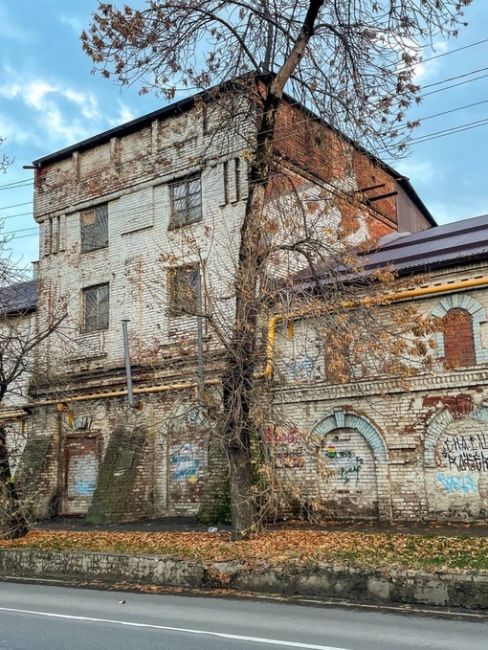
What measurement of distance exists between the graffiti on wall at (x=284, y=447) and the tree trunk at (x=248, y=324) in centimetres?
40

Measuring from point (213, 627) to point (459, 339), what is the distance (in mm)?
8764

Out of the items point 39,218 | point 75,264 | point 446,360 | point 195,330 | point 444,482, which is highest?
point 39,218

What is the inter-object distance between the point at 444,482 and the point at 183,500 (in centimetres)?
687

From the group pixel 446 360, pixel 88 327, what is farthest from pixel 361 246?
pixel 88 327

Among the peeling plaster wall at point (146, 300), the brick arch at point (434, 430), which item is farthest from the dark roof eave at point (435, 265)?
the brick arch at point (434, 430)

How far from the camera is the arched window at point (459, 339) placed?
1414 centimetres

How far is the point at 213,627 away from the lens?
24.8 feet

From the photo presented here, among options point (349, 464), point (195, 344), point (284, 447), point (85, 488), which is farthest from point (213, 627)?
point (85, 488)

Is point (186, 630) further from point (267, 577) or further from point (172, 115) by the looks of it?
point (172, 115)

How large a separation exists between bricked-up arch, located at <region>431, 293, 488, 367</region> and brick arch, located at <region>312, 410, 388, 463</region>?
225cm

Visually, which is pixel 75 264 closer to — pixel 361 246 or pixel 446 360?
pixel 361 246

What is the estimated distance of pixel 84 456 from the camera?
65.9ft

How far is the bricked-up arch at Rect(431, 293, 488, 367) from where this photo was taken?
1407 centimetres

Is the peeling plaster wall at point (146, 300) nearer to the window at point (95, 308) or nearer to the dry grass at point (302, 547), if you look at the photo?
the window at point (95, 308)
